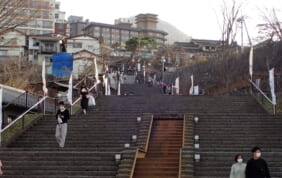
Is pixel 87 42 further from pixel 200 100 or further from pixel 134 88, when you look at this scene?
pixel 200 100

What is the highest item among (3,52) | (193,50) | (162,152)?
(193,50)

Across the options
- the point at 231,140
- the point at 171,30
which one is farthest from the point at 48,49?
the point at 171,30

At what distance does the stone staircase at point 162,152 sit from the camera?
10875 millimetres

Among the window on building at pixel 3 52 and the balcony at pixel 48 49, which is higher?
the balcony at pixel 48 49

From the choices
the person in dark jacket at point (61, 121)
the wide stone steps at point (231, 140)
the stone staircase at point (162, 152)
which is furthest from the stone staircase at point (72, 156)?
the wide stone steps at point (231, 140)

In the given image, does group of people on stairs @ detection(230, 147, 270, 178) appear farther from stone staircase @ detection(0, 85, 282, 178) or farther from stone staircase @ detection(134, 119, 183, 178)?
stone staircase @ detection(134, 119, 183, 178)

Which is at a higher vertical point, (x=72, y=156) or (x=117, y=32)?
(x=117, y=32)

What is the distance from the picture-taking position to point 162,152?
44.5 ft

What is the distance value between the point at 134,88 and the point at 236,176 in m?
32.9

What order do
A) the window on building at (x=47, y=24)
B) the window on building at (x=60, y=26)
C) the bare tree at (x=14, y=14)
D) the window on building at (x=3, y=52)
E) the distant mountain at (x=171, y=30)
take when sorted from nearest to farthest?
the bare tree at (x=14, y=14) → the window on building at (x=3, y=52) → the window on building at (x=60, y=26) → the window on building at (x=47, y=24) → the distant mountain at (x=171, y=30)

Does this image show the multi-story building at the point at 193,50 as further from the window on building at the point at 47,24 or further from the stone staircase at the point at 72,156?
the stone staircase at the point at 72,156

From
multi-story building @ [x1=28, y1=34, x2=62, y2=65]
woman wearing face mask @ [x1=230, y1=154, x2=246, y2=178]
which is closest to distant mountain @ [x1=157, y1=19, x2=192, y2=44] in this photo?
multi-story building @ [x1=28, y1=34, x2=62, y2=65]

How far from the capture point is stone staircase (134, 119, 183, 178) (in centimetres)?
1088

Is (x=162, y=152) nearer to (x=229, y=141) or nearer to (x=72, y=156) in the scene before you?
(x=229, y=141)
